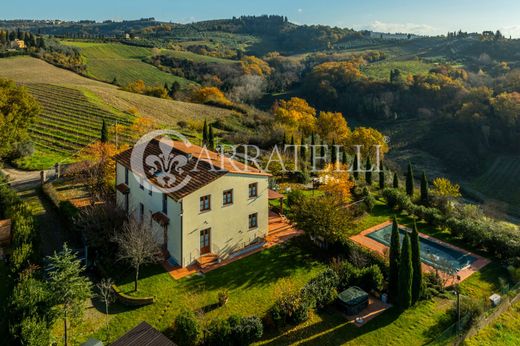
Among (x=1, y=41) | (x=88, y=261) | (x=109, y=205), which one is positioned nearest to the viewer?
(x=88, y=261)

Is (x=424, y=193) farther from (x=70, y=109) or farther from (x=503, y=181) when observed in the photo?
(x=70, y=109)

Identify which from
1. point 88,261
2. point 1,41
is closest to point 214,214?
point 88,261

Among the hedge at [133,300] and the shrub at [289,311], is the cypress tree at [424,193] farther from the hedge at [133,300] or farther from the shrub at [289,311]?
the hedge at [133,300]

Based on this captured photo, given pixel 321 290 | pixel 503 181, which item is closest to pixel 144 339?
pixel 321 290

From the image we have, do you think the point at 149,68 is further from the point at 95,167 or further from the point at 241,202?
the point at 241,202

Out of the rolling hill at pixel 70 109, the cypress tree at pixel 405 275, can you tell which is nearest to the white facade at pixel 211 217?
the cypress tree at pixel 405 275

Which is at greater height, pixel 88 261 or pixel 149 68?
pixel 149 68
